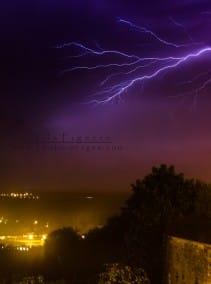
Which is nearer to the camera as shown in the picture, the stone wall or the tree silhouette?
the stone wall

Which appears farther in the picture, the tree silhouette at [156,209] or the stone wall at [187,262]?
the tree silhouette at [156,209]

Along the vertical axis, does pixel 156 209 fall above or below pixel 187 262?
above

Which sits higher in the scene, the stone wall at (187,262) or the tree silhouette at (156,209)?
the tree silhouette at (156,209)

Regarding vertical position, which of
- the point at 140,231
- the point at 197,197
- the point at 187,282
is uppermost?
the point at 197,197

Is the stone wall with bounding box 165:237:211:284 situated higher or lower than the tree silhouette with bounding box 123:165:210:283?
lower

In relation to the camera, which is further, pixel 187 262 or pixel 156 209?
pixel 156 209

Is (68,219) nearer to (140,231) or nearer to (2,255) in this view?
(2,255)

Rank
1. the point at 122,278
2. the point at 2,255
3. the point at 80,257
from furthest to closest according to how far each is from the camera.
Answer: the point at 2,255
the point at 80,257
the point at 122,278

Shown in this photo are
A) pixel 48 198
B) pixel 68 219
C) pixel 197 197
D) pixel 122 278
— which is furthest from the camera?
pixel 48 198

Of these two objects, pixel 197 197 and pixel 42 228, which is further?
pixel 42 228

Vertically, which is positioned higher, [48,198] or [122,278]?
[48,198]

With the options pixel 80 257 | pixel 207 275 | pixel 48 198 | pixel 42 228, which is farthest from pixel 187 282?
pixel 48 198
